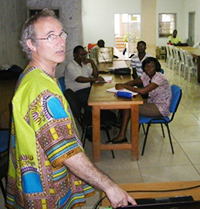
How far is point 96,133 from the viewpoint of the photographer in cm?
372

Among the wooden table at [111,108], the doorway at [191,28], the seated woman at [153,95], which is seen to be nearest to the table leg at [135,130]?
the wooden table at [111,108]

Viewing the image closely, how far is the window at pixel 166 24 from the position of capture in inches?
581

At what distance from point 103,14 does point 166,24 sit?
2801 mm

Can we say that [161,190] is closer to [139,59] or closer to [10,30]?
[139,59]

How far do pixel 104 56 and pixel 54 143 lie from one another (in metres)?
5.75

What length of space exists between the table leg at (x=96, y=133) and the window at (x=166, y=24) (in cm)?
1196

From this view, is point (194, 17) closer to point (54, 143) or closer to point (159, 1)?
point (159, 1)

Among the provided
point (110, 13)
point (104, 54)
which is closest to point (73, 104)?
point (104, 54)

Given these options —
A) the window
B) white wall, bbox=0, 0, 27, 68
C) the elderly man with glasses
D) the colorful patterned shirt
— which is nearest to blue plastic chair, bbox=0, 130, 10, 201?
the elderly man with glasses

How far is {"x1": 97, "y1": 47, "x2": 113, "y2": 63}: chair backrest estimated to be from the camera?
6.86m

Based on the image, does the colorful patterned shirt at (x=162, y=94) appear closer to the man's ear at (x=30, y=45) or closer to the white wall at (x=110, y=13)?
the man's ear at (x=30, y=45)

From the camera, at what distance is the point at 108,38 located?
Result: 48.0 feet

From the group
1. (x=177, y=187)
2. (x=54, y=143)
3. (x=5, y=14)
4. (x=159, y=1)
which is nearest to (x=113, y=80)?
(x=5, y=14)

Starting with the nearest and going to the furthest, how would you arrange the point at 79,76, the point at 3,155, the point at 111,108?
the point at 3,155
the point at 111,108
the point at 79,76
